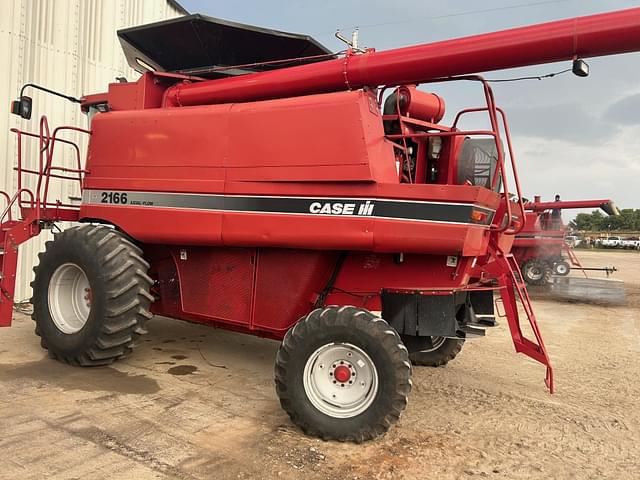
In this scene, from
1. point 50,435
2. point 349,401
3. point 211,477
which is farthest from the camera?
point 349,401

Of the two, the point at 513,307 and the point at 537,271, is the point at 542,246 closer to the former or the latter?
the point at 537,271

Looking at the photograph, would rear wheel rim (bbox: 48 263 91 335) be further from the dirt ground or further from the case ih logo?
the case ih logo

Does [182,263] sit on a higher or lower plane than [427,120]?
lower

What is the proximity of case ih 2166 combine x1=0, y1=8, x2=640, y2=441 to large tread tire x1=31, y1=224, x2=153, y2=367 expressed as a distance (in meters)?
0.02

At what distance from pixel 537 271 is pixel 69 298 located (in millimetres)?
13872

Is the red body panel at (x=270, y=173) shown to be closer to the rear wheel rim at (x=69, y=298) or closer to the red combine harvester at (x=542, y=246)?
the rear wheel rim at (x=69, y=298)

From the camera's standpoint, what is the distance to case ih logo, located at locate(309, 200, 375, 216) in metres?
3.99

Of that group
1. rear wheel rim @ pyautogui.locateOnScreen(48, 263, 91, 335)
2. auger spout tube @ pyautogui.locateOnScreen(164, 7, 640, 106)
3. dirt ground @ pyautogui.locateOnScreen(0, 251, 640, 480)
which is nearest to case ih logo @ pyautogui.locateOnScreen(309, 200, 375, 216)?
auger spout tube @ pyautogui.locateOnScreen(164, 7, 640, 106)

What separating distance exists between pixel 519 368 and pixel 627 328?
4.40 metres

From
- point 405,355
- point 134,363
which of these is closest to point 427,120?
point 405,355

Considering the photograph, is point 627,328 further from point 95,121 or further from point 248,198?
point 95,121

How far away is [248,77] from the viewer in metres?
5.04

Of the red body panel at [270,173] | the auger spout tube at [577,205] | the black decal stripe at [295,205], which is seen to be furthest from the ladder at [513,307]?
the auger spout tube at [577,205]

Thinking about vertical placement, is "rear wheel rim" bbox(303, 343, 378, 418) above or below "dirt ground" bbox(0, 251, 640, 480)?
above
